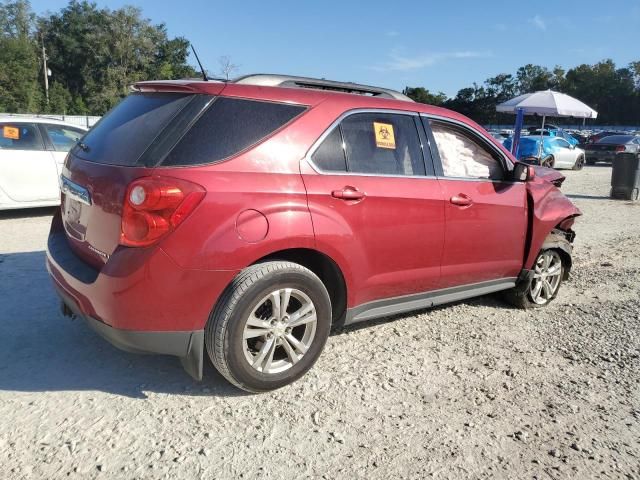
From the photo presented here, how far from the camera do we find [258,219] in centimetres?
294

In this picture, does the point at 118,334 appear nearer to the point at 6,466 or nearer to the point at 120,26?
the point at 6,466

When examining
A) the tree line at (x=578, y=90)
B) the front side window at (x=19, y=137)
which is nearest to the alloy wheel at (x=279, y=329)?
the front side window at (x=19, y=137)

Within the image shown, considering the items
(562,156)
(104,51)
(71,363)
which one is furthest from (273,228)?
(104,51)

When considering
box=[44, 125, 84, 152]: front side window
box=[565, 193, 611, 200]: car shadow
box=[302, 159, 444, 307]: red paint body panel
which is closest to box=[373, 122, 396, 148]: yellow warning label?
box=[302, 159, 444, 307]: red paint body panel

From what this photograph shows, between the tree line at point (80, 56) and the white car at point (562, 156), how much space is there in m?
41.1

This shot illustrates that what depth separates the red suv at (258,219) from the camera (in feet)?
9.12

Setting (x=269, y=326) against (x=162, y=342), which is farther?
(x=269, y=326)

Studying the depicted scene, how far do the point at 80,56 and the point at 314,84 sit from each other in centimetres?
7368

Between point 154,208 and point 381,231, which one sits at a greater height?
point 154,208

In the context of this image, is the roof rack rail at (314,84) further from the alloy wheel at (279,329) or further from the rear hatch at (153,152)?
the alloy wheel at (279,329)

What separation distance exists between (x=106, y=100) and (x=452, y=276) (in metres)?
64.3

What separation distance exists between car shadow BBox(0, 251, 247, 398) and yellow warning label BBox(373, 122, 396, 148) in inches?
73.1

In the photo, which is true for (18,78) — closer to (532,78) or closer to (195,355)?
(195,355)

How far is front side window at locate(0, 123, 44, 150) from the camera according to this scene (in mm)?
7625
